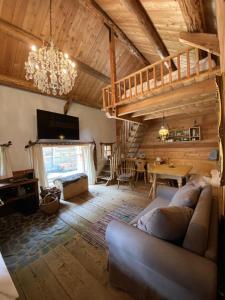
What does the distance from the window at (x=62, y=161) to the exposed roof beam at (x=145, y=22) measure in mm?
3890

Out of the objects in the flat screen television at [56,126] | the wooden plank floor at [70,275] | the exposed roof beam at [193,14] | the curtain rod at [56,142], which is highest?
the exposed roof beam at [193,14]

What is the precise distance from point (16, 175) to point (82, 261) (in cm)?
245

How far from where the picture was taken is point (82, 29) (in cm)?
346

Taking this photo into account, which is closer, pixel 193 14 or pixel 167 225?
pixel 167 225

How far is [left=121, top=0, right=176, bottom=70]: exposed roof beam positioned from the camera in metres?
2.51

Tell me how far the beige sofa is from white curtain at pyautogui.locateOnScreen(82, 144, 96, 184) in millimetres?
3993

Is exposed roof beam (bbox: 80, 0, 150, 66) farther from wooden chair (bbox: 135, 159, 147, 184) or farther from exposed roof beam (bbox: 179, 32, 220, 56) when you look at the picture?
wooden chair (bbox: 135, 159, 147, 184)

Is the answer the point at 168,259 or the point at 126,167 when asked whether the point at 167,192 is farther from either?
the point at 126,167

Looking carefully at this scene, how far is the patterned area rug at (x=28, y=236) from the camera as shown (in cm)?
203

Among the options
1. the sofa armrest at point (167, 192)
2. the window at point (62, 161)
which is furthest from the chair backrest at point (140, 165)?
the sofa armrest at point (167, 192)

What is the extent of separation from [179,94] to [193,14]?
3.91 ft

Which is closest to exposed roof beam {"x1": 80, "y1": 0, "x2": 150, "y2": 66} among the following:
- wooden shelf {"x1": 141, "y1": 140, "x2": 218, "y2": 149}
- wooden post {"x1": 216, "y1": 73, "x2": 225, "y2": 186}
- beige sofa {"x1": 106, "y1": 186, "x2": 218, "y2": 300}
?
wooden shelf {"x1": 141, "y1": 140, "x2": 218, "y2": 149}

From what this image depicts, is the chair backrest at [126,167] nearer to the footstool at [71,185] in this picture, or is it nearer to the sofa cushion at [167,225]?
the footstool at [71,185]

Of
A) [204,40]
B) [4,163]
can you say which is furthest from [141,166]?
[4,163]
